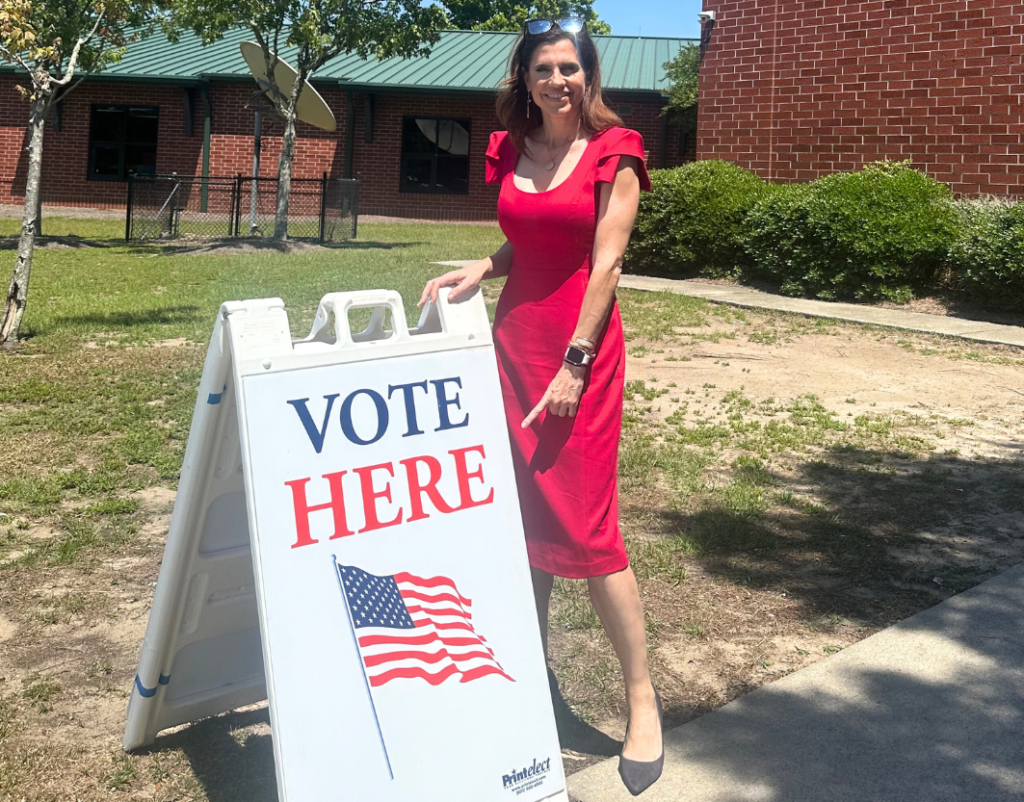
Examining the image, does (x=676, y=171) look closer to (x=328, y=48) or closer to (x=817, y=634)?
(x=328, y=48)

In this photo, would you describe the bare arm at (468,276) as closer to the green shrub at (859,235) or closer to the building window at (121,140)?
the green shrub at (859,235)

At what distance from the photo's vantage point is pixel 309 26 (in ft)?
55.4

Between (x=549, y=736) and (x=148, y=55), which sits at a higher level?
(x=148, y=55)

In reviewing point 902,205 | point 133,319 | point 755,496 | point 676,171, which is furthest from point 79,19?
point 755,496

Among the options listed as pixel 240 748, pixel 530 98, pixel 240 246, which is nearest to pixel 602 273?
pixel 530 98

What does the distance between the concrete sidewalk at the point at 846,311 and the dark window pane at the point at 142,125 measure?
18016 millimetres

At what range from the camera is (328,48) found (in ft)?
59.1

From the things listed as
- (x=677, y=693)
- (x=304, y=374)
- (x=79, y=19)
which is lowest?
(x=677, y=693)

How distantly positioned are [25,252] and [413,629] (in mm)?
7361

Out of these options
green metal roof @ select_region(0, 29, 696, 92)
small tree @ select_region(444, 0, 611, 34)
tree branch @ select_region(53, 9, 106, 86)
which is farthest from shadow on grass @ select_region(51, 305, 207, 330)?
small tree @ select_region(444, 0, 611, 34)

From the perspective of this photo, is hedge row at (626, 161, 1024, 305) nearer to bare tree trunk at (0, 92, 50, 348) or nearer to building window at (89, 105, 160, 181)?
bare tree trunk at (0, 92, 50, 348)

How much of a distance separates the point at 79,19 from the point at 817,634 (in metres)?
14.3

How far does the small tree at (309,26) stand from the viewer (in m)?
17.2

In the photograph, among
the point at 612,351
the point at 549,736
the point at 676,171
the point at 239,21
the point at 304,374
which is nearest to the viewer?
the point at 304,374
